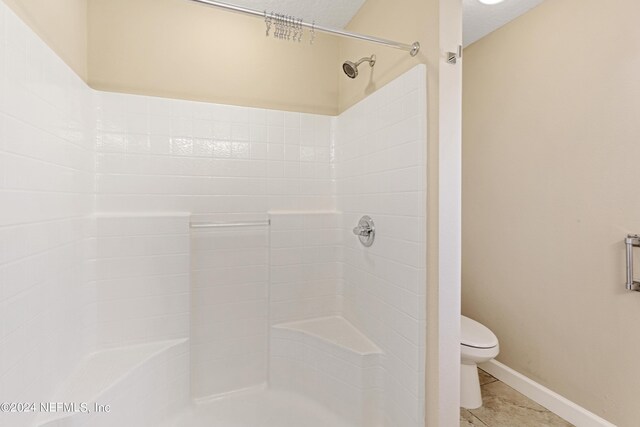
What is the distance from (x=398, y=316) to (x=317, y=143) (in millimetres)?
1209

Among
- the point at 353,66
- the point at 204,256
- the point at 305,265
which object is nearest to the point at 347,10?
the point at 353,66

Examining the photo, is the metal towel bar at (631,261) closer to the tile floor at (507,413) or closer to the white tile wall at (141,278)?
the tile floor at (507,413)

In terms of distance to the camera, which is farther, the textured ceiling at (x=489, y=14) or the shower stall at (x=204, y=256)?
the textured ceiling at (x=489, y=14)

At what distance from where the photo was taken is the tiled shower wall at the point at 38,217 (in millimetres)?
→ 869

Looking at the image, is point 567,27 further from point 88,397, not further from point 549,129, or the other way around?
point 88,397

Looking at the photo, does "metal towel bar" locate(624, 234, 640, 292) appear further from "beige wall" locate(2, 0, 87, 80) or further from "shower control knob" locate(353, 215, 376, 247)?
"beige wall" locate(2, 0, 87, 80)

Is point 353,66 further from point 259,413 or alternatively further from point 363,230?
point 259,413

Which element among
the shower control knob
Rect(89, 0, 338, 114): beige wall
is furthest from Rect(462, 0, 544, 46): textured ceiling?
the shower control knob

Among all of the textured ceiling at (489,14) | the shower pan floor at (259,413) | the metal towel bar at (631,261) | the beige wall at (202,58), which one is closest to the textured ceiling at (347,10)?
the textured ceiling at (489,14)

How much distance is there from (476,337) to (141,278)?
1.96 metres

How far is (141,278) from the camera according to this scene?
1544 millimetres

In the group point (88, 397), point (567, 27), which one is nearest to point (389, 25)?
point (567, 27)

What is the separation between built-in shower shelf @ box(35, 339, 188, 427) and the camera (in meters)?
1.08

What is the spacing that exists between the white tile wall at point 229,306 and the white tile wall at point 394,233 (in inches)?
24.0
